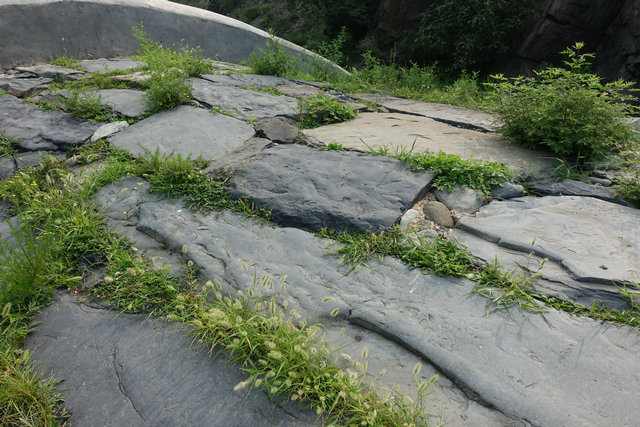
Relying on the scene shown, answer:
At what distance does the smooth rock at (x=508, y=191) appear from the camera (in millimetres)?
3029

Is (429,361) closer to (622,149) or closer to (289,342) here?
(289,342)

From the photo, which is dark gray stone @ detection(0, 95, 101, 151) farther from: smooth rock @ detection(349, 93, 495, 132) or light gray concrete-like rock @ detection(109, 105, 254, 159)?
smooth rock @ detection(349, 93, 495, 132)

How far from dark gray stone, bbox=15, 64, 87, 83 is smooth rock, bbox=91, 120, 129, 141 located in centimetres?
196

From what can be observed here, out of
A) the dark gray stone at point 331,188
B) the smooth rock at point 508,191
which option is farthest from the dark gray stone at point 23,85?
the smooth rock at point 508,191

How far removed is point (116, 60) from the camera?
6.62 m

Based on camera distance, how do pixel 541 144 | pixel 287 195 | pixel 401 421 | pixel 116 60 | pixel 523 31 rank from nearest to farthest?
1. pixel 401 421
2. pixel 287 195
3. pixel 541 144
4. pixel 116 60
5. pixel 523 31

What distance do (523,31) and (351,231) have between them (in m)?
12.5

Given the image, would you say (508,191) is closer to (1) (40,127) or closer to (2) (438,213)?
(2) (438,213)

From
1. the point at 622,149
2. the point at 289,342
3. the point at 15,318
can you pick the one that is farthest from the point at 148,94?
the point at 622,149

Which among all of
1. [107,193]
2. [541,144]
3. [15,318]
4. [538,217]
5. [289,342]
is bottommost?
[15,318]

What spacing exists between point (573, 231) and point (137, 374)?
281 cm

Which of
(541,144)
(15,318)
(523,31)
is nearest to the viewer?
(15,318)

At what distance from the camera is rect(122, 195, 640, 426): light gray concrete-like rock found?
1752 mm

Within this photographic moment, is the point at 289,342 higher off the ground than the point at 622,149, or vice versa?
the point at 622,149
